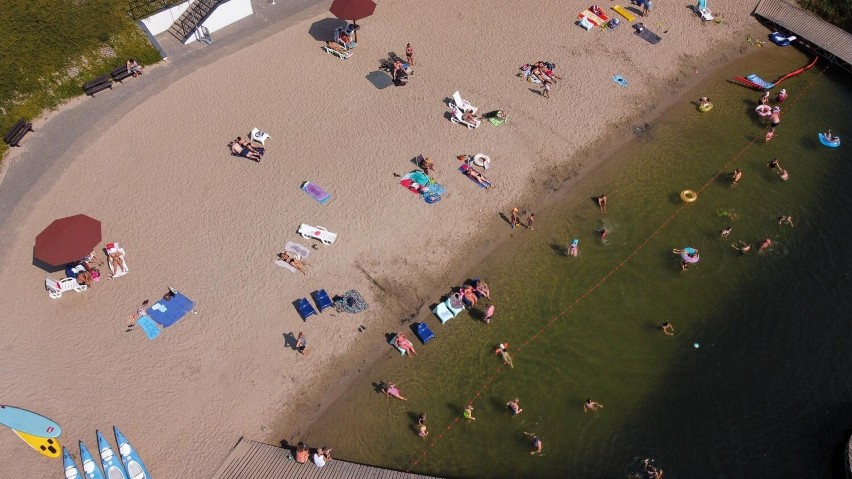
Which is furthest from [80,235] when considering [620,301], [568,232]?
[620,301]

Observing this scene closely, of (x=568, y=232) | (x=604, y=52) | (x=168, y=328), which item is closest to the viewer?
(x=168, y=328)

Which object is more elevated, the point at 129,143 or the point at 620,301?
the point at 129,143

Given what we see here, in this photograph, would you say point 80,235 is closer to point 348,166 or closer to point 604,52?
point 348,166

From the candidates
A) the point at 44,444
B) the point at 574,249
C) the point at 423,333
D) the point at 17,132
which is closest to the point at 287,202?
the point at 423,333

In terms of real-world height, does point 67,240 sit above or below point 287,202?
above

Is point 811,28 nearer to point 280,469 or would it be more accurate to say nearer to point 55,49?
point 280,469

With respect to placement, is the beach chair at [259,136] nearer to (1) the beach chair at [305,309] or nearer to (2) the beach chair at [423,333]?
→ (1) the beach chair at [305,309]

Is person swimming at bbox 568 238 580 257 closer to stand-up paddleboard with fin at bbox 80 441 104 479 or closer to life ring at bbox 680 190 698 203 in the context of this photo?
life ring at bbox 680 190 698 203

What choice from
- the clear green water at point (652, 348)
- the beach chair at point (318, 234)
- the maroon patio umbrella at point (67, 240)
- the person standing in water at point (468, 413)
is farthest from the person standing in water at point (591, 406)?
the maroon patio umbrella at point (67, 240)
